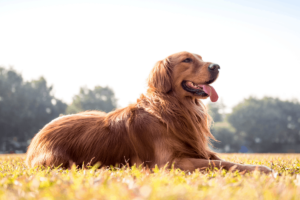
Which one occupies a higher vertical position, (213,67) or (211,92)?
(213,67)

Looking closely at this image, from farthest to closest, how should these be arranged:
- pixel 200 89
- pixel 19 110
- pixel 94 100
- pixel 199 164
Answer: pixel 94 100 < pixel 19 110 < pixel 200 89 < pixel 199 164

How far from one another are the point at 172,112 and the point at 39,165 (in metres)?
2.28

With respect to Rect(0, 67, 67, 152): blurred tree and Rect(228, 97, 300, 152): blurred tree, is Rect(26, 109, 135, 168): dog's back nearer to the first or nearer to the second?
Rect(0, 67, 67, 152): blurred tree

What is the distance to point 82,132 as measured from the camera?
3.96 meters

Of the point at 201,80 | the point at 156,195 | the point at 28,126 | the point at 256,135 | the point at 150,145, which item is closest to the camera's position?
the point at 156,195

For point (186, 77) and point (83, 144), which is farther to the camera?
point (186, 77)

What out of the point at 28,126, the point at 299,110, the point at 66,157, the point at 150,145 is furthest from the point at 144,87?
the point at 299,110

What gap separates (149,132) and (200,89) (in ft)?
4.22

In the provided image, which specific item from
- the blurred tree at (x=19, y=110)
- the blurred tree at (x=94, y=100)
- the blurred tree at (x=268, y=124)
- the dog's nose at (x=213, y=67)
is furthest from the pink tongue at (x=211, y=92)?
the blurred tree at (x=268, y=124)

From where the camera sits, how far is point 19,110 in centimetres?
2994

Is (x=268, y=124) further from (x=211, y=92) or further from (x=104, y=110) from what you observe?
(x=211, y=92)

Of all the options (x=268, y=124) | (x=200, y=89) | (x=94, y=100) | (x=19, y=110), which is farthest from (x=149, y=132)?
(x=268, y=124)

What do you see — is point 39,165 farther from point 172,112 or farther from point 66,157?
point 172,112

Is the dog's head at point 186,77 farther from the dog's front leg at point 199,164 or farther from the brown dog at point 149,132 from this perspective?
the dog's front leg at point 199,164
